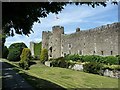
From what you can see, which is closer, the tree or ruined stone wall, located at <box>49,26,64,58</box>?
the tree

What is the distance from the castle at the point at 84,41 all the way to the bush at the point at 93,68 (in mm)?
4861

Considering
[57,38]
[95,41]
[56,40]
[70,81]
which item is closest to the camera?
[70,81]

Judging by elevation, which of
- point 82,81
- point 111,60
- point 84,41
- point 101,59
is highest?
point 84,41

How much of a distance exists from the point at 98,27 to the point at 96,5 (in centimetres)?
2749

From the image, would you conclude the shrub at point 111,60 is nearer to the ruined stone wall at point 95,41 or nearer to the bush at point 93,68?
the bush at point 93,68

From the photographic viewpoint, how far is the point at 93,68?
89.7ft

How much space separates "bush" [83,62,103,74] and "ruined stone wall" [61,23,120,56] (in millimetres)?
4901

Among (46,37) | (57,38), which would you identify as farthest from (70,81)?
(46,37)

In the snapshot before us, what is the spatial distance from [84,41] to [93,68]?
13.3 m

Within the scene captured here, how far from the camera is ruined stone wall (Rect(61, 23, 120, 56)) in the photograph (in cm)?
3275

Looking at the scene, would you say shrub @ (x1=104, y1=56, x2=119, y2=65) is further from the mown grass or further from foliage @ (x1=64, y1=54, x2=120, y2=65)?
the mown grass

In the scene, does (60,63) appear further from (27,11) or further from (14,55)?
(27,11)

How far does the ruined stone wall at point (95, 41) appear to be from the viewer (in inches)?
1289

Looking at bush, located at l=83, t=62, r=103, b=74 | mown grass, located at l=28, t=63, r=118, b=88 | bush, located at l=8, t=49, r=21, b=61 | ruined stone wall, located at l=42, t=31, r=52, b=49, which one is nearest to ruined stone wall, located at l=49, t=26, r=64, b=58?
ruined stone wall, located at l=42, t=31, r=52, b=49
